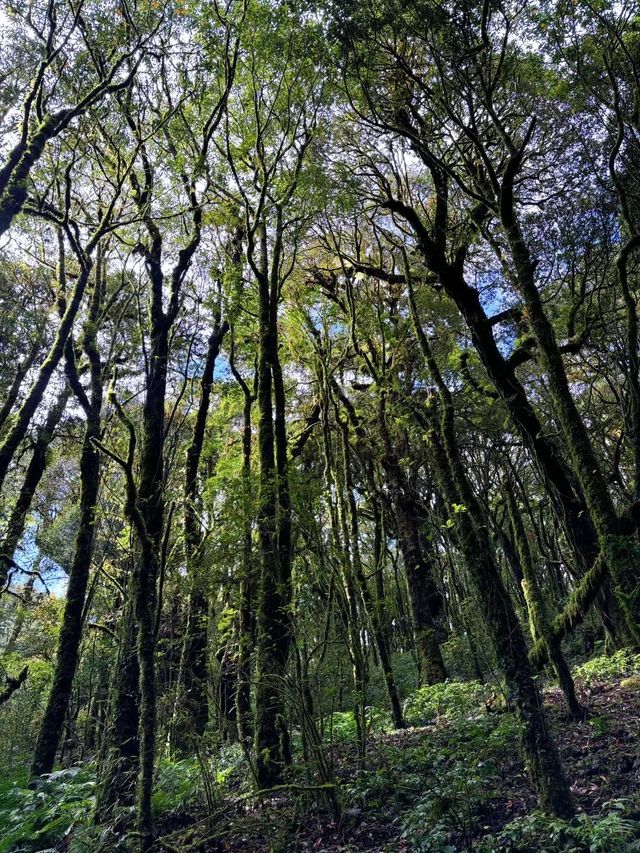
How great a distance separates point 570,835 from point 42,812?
17.2 feet

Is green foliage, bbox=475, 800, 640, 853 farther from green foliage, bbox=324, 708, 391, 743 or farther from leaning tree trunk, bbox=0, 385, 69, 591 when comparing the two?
leaning tree trunk, bbox=0, 385, 69, 591

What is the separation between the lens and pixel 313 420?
13.7m

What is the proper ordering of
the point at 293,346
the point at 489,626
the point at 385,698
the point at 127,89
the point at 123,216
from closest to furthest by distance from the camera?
1. the point at 489,626
2. the point at 127,89
3. the point at 123,216
4. the point at 293,346
5. the point at 385,698

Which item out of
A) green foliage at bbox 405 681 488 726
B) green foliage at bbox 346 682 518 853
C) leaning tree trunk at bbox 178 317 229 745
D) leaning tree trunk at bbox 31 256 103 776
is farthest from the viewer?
green foliage at bbox 405 681 488 726

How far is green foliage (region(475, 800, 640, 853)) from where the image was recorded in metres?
3.32

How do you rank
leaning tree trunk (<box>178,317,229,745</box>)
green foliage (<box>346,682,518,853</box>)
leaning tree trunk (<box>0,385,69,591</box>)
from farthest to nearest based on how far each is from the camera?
leaning tree trunk (<box>0,385,69,591</box>) < leaning tree trunk (<box>178,317,229,745</box>) < green foliage (<box>346,682,518,853</box>)

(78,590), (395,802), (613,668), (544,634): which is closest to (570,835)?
(395,802)

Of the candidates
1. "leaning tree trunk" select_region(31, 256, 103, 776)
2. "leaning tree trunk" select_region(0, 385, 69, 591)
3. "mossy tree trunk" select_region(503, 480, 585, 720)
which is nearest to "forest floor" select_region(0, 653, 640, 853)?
"mossy tree trunk" select_region(503, 480, 585, 720)

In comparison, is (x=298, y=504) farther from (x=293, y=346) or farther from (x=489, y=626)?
(x=293, y=346)

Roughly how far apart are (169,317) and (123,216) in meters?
3.34

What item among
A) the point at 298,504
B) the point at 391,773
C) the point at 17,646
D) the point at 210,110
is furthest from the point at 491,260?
the point at 17,646

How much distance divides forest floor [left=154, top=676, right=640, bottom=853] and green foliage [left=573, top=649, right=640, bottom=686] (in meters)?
1.96

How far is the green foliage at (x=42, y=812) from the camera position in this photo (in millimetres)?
5109

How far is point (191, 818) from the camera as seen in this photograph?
217 inches
